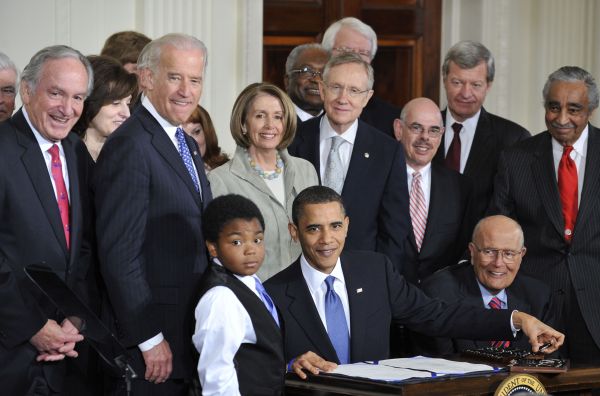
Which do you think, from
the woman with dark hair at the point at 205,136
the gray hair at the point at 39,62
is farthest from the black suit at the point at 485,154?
the gray hair at the point at 39,62

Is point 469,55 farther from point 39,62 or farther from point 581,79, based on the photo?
point 39,62

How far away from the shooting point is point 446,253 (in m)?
5.75

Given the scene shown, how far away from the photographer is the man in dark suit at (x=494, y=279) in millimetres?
5332

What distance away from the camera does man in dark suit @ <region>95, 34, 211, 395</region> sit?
4.26m

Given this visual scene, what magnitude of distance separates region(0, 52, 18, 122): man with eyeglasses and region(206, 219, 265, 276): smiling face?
4.10ft

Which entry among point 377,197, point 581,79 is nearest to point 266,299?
point 377,197

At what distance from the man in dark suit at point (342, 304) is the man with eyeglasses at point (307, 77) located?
5.37 feet

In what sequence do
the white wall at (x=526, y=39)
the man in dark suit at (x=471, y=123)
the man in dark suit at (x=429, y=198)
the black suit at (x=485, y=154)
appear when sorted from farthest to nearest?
the white wall at (x=526, y=39), the man in dark suit at (x=471, y=123), the black suit at (x=485, y=154), the man in dark suit at (x=429, y=198)

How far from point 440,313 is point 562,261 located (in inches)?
43.4

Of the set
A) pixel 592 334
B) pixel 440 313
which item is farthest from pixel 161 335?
pixel 592 334

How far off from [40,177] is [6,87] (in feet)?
2.89

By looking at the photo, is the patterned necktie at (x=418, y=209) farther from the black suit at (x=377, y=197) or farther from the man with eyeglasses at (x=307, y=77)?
the man with eyeglasses at (x=307, y=77)

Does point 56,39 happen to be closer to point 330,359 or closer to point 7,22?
point 7,22

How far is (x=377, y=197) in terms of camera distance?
5473 millimetres
